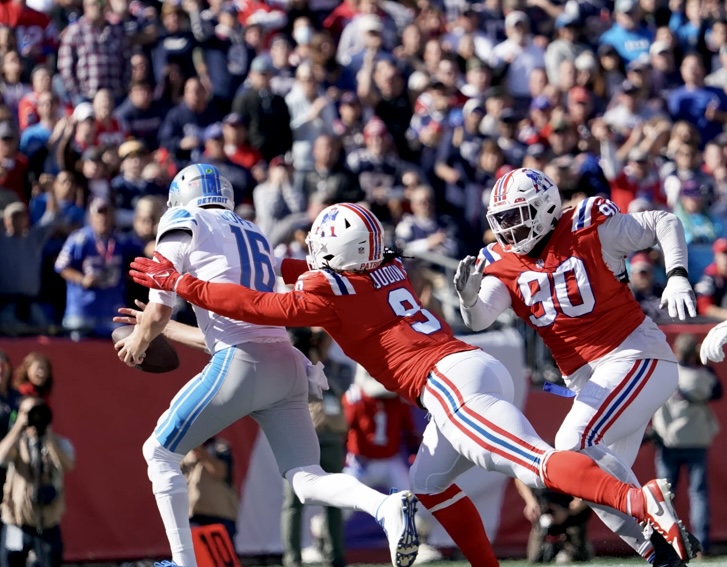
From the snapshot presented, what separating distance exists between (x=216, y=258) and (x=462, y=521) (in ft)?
5.34

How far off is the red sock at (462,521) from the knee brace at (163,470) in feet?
3.60

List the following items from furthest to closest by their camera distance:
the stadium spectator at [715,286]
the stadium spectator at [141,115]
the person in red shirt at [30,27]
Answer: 1. the person in red shirt at [30,27]
2. the stadium spectator at [141,115]
3. the stadium spectator at [715,286]

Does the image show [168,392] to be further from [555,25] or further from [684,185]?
[555,25]

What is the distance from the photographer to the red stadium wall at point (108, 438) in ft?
31.6

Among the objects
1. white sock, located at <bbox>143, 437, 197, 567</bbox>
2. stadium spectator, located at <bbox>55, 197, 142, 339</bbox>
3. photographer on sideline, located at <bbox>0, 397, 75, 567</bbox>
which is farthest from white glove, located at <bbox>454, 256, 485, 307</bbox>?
stadium spectator, located at <bbox>55, 197, 142, 339</bbox>

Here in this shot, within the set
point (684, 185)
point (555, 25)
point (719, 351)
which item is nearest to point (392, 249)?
point (719, 351)

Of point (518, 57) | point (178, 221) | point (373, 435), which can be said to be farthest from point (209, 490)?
point (518, 57)

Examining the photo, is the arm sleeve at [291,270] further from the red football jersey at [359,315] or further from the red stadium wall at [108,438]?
the red stadium wall at [108,438]

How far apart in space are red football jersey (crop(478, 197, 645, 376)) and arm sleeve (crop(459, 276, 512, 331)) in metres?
0.09

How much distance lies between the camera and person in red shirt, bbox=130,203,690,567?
19.9 ft

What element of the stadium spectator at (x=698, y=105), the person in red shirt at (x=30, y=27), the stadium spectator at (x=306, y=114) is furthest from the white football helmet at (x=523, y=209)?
the stadium spectator at (x=698, y=105)

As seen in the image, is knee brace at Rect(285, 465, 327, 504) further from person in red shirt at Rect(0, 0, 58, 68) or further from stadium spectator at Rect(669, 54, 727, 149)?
stadium spectator at Rect(669, 54, 727, 149)

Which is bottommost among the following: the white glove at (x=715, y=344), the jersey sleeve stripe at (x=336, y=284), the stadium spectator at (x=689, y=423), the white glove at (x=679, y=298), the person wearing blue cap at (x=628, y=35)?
the stadium spectator at (x=689, y=423)

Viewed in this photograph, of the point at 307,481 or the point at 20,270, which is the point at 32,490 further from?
the point at 307,481
